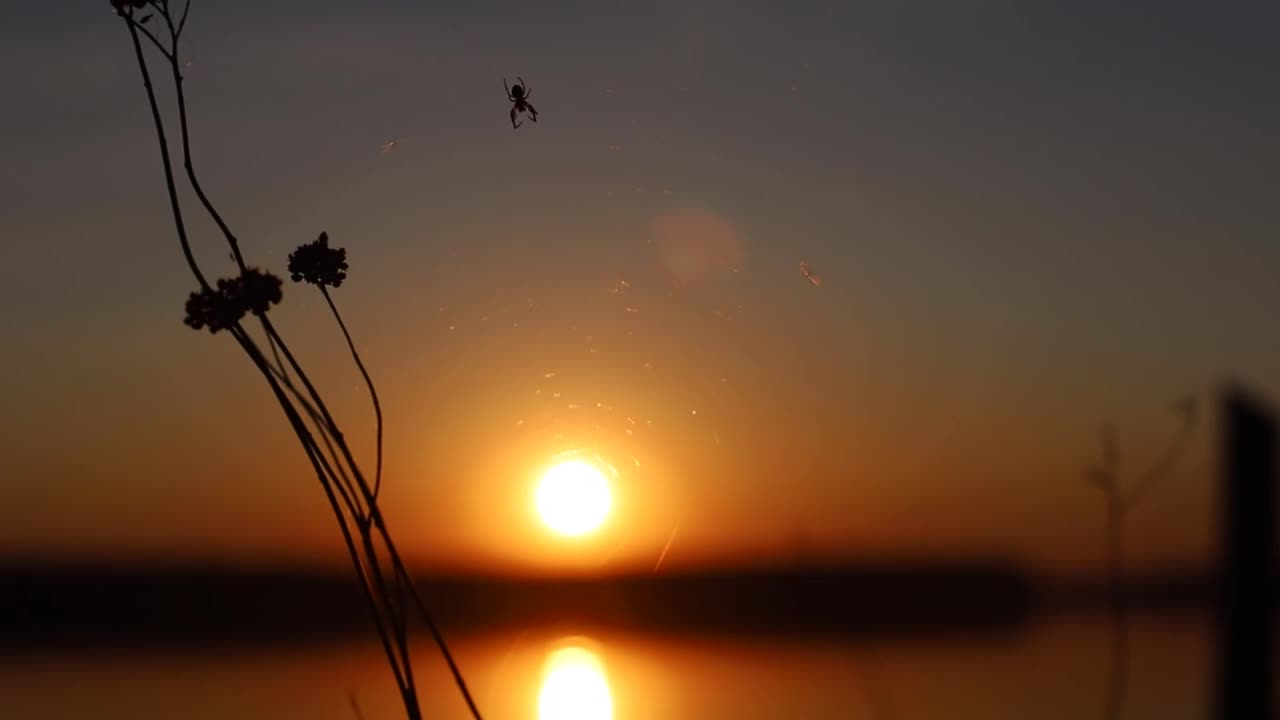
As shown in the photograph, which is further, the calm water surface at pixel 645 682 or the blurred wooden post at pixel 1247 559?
the calm water surface at pixel 645 682

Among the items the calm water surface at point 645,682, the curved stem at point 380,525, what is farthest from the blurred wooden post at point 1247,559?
the calm water surface at point 645,682

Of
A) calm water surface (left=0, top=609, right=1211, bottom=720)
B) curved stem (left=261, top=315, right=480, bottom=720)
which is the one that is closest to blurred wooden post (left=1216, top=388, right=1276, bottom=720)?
curved stem (left=261, top=315, right=480, bottom=720)

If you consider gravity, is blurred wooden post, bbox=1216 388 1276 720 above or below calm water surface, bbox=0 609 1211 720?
below

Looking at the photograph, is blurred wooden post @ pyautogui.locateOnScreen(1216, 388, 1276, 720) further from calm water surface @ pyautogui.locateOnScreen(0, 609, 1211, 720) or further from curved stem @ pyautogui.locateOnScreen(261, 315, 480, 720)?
calm water surface @ pyautogui.locateOnScreen(0, 609, 1211, 720)

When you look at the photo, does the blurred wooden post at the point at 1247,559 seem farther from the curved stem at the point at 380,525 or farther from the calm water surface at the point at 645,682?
the calm water surface at the point at 645,682

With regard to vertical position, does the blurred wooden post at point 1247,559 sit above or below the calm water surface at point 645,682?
below
